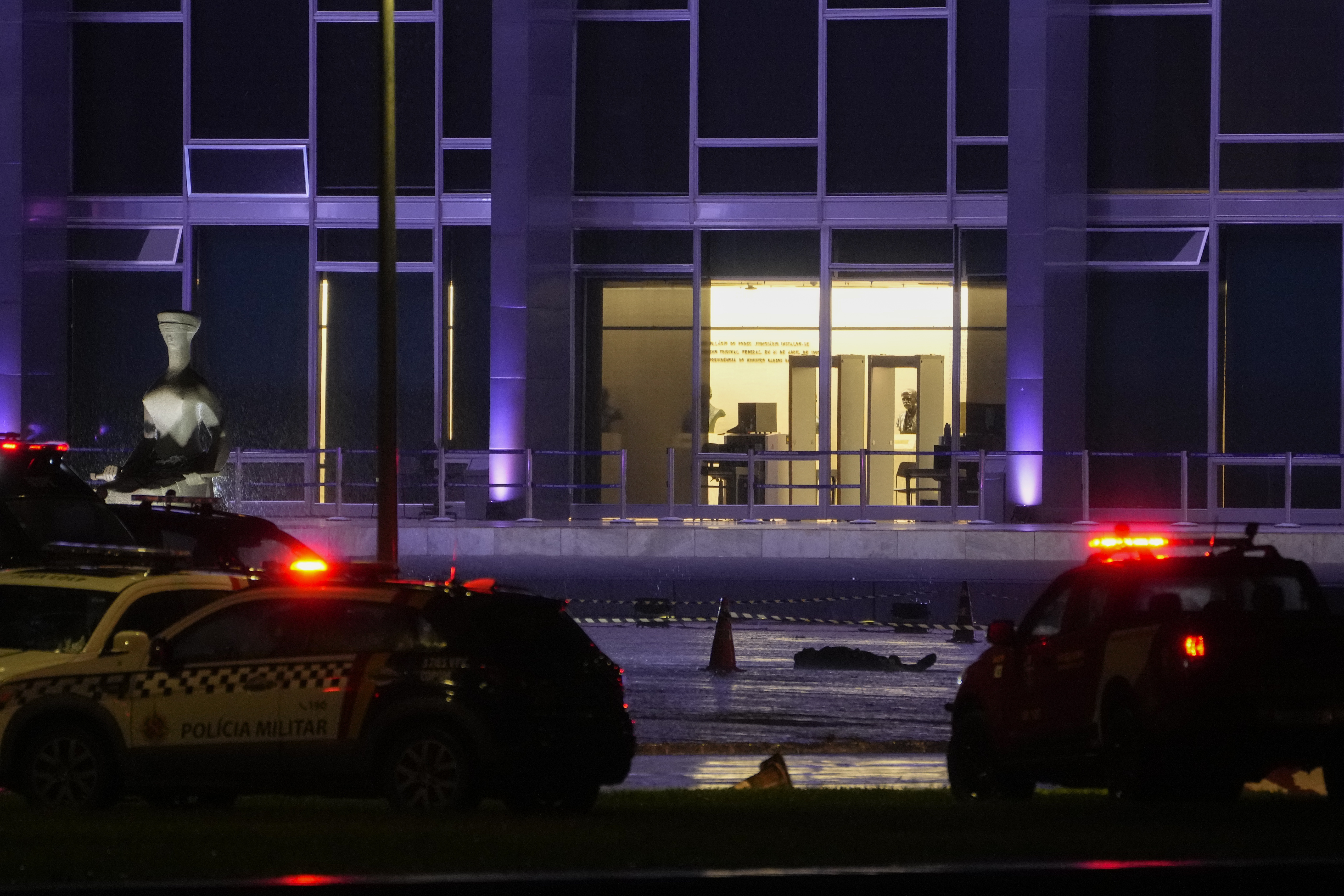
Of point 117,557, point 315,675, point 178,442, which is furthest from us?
point 178,442

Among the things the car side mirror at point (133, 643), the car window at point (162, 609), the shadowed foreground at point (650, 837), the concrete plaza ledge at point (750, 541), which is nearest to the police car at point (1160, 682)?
the shadowed foreground at point (650, 837)

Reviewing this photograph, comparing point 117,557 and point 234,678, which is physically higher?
point 117,557

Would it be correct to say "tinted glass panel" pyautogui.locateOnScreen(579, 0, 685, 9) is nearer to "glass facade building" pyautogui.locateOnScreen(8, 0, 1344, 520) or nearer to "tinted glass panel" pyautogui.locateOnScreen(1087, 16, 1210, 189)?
"glass facade building" pyautogui.locateOnScreen(8, 0, 1344, 520)

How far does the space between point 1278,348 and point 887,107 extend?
6930 mm

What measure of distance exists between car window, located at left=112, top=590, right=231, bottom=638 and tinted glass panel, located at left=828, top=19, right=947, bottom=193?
1923cm

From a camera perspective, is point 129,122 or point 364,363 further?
point 129,122

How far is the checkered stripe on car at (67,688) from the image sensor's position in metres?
10.6

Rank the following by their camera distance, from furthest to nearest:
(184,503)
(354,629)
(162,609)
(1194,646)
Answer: (184,503) → (162,609) → (354,629) → (1194,646)

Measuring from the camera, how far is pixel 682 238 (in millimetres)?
29609

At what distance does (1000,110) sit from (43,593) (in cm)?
2036

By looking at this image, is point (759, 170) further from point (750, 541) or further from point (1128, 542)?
point (1128, 542)

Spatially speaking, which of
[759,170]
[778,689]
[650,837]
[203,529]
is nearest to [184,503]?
[203,529]

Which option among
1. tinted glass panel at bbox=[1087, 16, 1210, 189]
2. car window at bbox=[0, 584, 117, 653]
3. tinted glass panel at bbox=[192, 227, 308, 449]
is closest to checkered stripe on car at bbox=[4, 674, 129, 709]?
car window at bbox=[0, 584, 117, 653]

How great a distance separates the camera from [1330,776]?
407 inches
